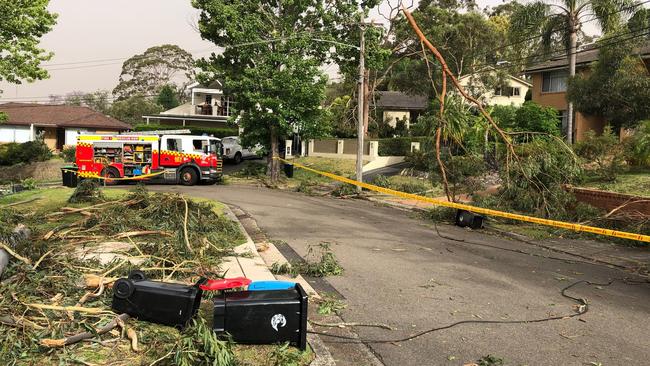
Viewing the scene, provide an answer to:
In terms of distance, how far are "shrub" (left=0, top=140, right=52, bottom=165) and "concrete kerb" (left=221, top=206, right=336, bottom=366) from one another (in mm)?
31834

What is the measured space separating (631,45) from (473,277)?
53.2 feet

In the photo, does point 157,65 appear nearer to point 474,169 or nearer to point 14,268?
point 474,169

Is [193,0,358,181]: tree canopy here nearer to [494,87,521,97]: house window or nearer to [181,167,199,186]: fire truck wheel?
[181,167,199,186]: fire truck wheel

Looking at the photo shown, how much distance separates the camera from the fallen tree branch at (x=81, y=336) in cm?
431

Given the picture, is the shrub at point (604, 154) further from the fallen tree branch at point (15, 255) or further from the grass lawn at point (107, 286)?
the fallen tree branch at point (15, 255)

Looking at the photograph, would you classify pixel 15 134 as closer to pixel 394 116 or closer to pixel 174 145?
pixel 174 145

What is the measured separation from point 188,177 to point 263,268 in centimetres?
1830

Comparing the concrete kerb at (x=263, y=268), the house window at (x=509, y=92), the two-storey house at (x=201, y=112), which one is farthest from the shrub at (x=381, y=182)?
the house window at (x=509, y=92)

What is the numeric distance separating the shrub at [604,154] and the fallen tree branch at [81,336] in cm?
1507

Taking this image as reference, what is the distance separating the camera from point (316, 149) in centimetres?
3938

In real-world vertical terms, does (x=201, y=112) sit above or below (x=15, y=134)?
above

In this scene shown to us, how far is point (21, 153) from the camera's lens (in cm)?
3634

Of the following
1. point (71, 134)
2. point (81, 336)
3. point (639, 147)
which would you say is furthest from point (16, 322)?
point (71, 134)

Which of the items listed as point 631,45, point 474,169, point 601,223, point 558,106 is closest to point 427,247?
point 601,223
